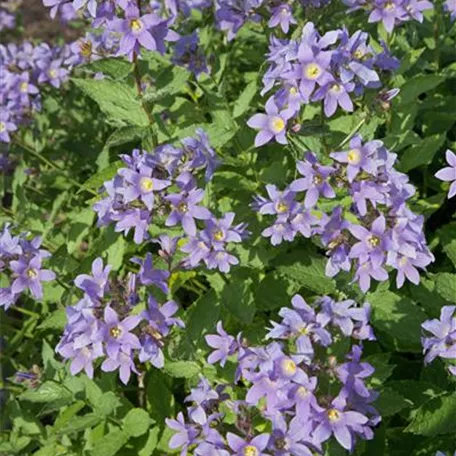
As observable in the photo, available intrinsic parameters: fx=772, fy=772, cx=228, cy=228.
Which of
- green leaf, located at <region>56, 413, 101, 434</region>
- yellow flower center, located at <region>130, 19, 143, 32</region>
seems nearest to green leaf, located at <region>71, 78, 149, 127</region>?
yellow flower center, located at <region>130, 19, 143, 32</region>

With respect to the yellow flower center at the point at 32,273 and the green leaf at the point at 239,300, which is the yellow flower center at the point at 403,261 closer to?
the green leaf at the point at 239,300

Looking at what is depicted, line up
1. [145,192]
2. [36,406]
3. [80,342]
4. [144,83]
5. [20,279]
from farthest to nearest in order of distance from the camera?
[36,406]
[144,83]
[20,279]
[145,192]
[80,342]

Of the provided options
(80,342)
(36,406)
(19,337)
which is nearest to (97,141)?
(19,337)

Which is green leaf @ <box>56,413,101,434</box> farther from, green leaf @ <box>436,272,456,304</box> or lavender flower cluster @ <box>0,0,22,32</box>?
lavender flower cluster @ <box>0,0,22,32</box>

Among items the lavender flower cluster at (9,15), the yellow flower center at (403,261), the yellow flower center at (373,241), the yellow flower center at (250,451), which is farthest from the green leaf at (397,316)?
the lavender flower cluster at (9,15)

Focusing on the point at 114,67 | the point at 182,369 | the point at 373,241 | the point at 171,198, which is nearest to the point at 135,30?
the point at 114,67

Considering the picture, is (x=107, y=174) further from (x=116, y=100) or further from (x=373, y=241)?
(x=373, y=241)

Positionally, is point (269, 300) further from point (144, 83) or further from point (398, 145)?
point (144, 83)
